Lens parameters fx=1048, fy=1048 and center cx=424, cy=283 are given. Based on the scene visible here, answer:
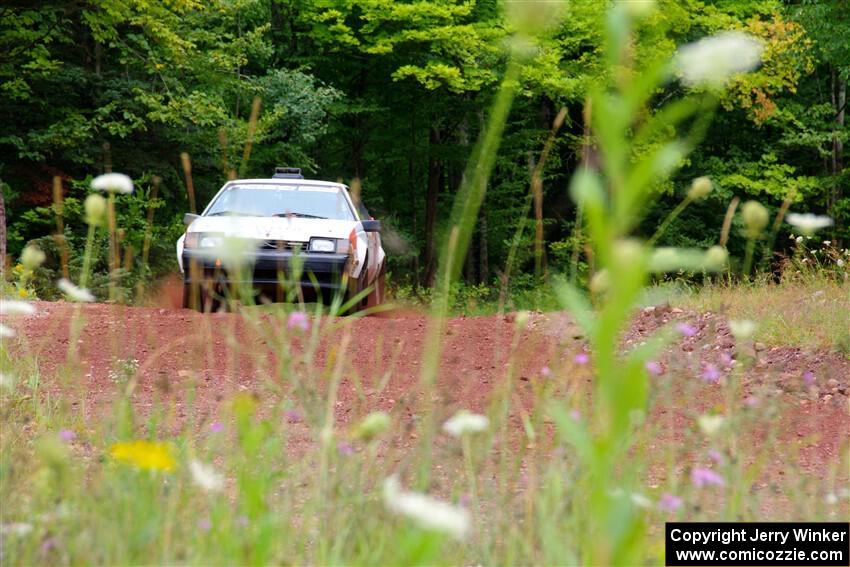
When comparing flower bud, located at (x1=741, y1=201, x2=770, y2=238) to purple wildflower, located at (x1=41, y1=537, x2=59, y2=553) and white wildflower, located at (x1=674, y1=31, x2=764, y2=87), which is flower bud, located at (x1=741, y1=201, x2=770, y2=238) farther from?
purple wildflower, located at (x1=41, y1=537, x2=59, y2=553)

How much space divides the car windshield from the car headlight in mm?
675

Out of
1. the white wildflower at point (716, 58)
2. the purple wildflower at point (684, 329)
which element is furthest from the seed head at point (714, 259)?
the white wildflower at point (716, 58)

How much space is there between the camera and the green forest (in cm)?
2020

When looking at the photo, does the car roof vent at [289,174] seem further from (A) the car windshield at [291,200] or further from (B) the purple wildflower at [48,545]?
(B) the purple wildflower at [48,545]

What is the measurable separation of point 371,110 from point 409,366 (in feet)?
63.6

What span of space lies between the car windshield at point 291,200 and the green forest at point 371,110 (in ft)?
16.3

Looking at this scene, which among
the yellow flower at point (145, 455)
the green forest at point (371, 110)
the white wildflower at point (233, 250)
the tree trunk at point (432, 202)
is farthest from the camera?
the tree trunk at point (432, 202)

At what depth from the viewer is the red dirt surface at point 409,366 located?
5.29m

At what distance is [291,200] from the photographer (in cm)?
1109

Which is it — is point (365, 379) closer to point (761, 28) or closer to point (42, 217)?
point (42, 217)

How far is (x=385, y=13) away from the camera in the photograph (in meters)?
24.2

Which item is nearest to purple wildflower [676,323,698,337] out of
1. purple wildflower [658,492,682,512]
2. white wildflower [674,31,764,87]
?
purple wildflower [658,492,682,512]

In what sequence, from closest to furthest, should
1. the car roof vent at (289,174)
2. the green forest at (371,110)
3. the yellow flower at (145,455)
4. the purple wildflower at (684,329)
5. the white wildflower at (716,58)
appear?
the white wildflower at (716,58) < the yellow flower at (145,455) < the purple wildflower at (684,329) < the car roof vent at (289,174) < the green forest at (371,110)

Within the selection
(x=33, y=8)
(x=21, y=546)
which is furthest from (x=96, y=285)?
(x=21, y=546)
